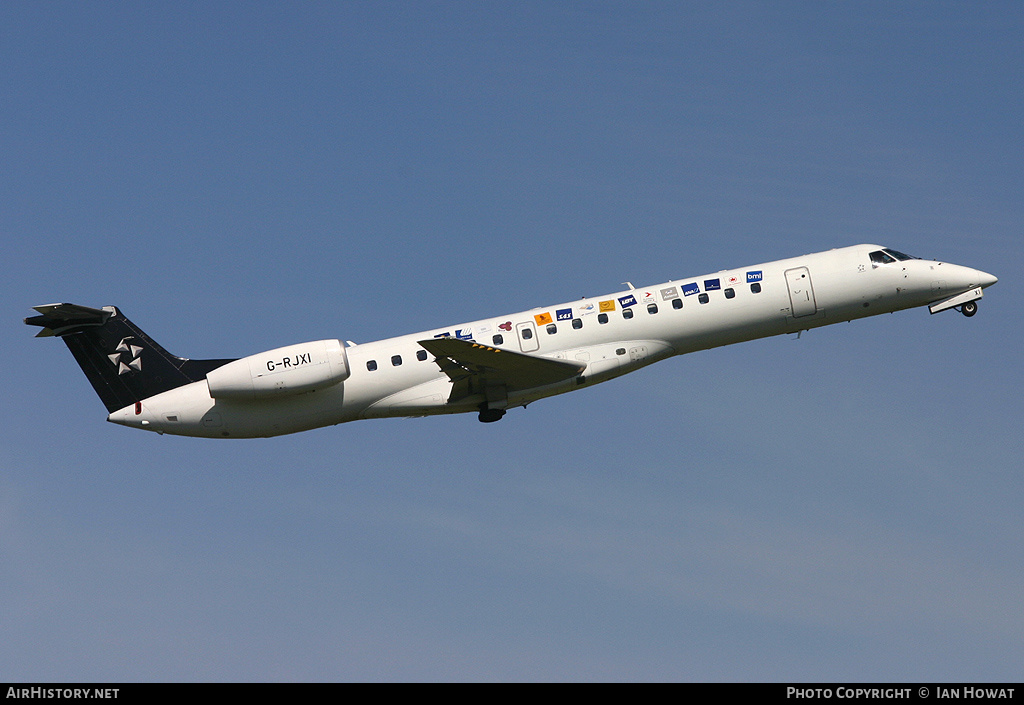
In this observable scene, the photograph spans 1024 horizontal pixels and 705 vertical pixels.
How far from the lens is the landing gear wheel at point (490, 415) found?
30922mm

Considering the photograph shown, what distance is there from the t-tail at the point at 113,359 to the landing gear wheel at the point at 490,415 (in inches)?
324

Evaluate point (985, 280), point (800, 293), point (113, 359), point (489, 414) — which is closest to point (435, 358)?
point (489, 414)

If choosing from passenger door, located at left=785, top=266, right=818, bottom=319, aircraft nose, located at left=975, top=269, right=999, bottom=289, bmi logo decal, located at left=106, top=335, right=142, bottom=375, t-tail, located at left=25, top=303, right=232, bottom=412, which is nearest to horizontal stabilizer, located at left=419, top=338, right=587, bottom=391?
passenger door, located at left=785, top=266, right=818, bottom=319

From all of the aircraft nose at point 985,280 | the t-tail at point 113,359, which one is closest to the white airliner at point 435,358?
the t-tail at point 113,359

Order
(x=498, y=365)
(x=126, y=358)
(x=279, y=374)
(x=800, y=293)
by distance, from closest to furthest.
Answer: (x=498, y=365)
(x=279, y=374)
(x=126, y=358)
(x=800, y=293)

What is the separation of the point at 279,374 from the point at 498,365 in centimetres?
583

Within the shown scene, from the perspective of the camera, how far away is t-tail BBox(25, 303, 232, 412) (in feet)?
102

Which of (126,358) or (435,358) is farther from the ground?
(126,358)

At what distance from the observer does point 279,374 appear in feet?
98.1

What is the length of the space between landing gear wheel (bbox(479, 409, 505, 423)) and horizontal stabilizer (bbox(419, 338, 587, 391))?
2.50 feet

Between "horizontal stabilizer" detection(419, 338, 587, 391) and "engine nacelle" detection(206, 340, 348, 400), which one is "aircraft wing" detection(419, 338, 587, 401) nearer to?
"horizontal stabilizer" detection(419, 338, 587, 391)

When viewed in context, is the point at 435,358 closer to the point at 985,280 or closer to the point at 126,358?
the point at 126,358
